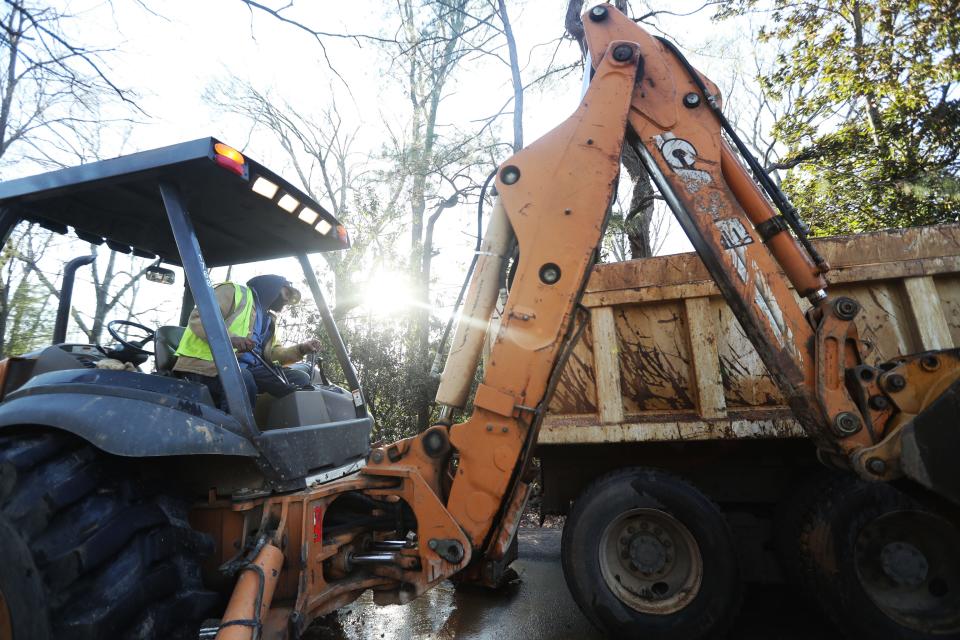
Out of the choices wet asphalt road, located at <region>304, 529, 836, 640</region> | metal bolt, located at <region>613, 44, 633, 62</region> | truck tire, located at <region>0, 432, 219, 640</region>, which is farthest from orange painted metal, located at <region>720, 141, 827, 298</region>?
truck tire, located at <region>0, 432, 219, 640</region>

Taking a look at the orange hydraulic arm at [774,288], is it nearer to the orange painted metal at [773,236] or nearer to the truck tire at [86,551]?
the orange painted metal at [773,236]

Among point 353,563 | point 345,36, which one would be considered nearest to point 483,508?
point 353,563

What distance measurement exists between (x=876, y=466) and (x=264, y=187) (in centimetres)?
287

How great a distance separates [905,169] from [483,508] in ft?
27.8

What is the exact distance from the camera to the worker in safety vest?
A: 2395 millimetres

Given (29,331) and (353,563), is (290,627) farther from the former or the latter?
(29,331)

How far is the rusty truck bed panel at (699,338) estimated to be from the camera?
2703 millimetres

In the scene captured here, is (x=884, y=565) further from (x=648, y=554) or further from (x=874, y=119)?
(x=874, y=119)

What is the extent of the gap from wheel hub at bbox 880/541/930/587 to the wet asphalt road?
2.00 ft

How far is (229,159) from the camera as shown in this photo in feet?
6.73

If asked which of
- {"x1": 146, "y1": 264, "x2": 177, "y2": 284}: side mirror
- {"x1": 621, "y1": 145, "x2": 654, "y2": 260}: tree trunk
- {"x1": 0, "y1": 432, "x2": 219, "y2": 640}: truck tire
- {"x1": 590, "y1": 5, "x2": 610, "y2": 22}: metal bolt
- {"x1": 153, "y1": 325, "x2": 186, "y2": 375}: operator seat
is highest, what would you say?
{"x1": 621, "y1": 145, "x2": 654, "y2": 260}: tree trunk

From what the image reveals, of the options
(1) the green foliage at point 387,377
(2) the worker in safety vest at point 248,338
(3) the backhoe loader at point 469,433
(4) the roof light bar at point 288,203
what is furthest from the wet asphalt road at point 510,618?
(1) the green foliage at point 387,377

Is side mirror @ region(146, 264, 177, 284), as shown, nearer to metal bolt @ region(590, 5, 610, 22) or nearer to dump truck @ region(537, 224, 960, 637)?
dump truck @ region(537, 224, 960, 637)

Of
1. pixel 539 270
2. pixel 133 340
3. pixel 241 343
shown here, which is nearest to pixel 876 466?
pixel 539 270
